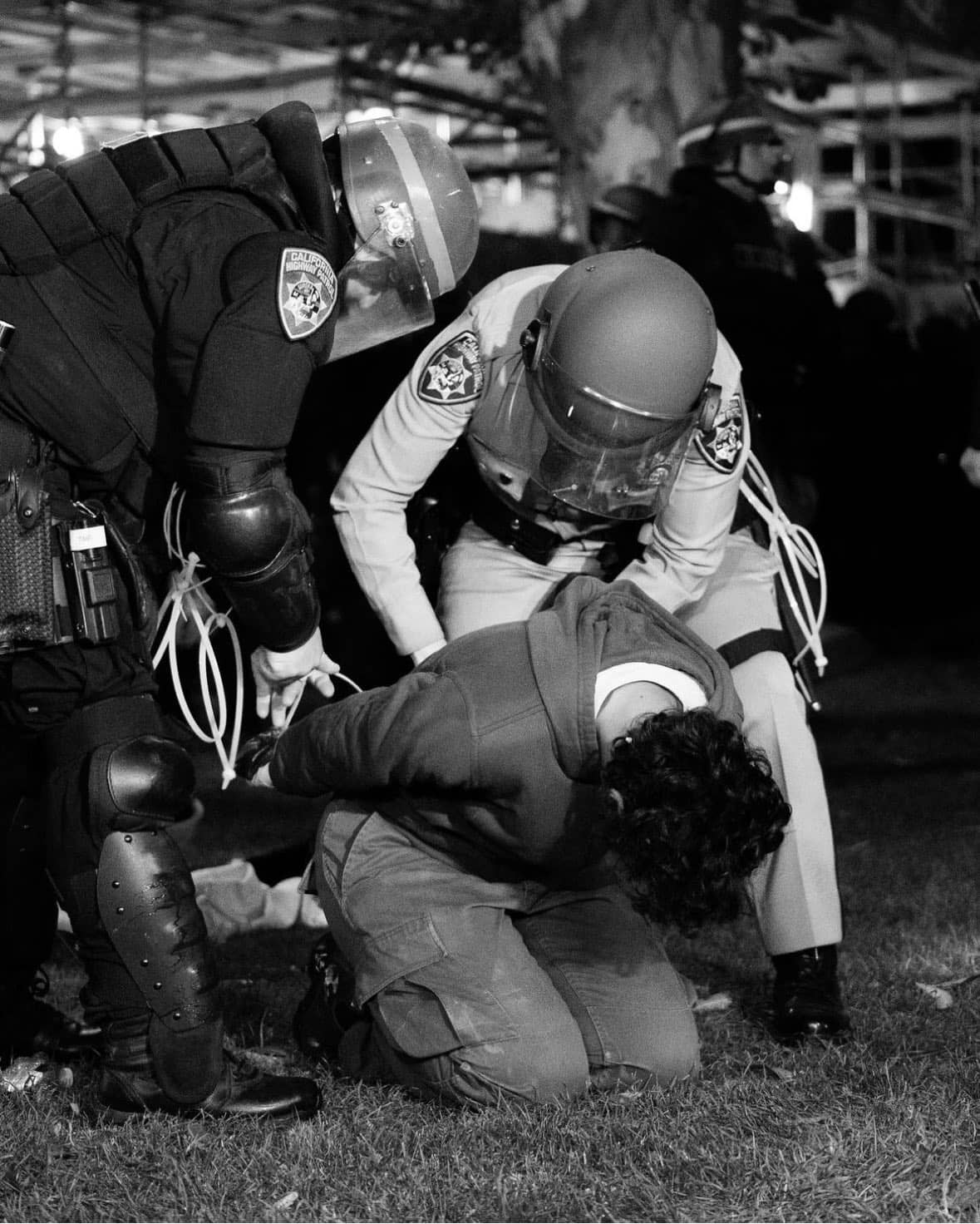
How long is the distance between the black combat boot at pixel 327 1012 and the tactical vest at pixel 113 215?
0.98 m

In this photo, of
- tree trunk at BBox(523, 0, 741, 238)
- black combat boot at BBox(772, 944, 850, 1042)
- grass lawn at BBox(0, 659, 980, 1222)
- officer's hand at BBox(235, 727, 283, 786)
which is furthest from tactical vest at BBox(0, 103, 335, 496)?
tree trunk at BBox(523, 0, 741, 238)

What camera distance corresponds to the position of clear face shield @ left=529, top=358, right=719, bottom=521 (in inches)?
114

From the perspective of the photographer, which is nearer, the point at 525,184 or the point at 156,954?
the point at 156,954

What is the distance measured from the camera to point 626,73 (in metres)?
7.49

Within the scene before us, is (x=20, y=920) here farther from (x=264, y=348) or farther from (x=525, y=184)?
(x=525, y=184)

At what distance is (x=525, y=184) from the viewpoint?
42.1 feet

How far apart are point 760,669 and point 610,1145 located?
1045 millimetres

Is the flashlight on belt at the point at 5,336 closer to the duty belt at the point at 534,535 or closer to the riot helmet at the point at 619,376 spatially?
the riot helmet at the point at 619,376

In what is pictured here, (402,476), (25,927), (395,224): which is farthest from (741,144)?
(25,927)

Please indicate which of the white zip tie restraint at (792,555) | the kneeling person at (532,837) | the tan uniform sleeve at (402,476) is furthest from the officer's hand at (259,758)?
the white zip tie restraint at (792,555)

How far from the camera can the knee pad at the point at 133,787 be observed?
2432mm

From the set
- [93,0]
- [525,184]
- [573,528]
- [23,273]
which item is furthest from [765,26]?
[23,273]

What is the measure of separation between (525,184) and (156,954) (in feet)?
36.5

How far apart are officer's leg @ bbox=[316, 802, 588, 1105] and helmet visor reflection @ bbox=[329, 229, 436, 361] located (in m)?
0.82
